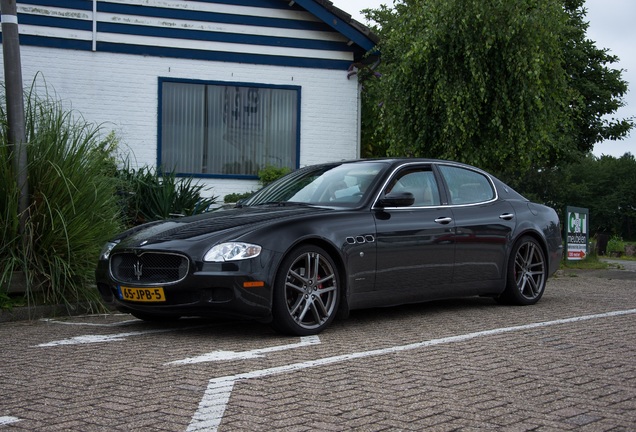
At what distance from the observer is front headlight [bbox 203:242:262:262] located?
269 inches

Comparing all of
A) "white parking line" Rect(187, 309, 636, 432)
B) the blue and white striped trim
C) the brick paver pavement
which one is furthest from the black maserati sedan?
the blue and white striped trim

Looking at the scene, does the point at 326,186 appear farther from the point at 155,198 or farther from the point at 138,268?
the point at 155,198

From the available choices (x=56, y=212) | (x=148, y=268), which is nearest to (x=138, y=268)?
(x=148, y=268)

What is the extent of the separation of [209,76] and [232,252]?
30.0 feet

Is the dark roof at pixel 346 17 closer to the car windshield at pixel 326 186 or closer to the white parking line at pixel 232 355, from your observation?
the car windshield at pixel 326 186

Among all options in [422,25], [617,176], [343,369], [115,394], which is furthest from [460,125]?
[617,176]

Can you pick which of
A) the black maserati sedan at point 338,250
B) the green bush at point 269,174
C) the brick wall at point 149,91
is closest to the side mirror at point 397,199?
the black maserati sedan at point 338,250

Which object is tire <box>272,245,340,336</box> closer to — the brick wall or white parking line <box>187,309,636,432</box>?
white parking line <box>187,309,636,432</box>

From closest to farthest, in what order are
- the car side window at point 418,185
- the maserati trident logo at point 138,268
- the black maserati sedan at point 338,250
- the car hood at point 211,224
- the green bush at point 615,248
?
1. the black maserati sedan at point 338,250
2. the car hood at point 211,224
3. the maserati trident logo at point 138,268
4. the car side window at point 418,185
5. the green bush at point 615,248

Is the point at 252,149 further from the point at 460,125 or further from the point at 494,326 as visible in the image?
the point at 494,326

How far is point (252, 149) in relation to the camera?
52.3ft

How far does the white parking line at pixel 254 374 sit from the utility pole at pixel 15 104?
4.13 metres

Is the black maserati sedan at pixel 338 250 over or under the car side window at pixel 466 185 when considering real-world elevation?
under

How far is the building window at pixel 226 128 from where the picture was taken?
15.5 metres
